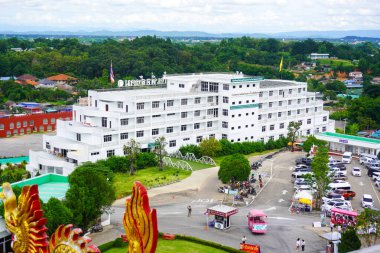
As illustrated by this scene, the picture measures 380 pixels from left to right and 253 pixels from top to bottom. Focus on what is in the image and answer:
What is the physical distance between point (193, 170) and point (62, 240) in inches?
1414

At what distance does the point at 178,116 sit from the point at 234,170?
1600cm

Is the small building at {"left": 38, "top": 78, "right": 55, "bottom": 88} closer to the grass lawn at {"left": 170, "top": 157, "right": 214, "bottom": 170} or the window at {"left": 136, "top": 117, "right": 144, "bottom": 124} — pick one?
the window at {"left": 136, "top": 117, "right": 144, "bottom": 124}

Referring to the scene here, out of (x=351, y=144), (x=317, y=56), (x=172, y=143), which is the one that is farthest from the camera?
(x=317, y=56)

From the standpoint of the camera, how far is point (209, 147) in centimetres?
5616

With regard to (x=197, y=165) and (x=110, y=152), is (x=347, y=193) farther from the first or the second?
(x=110, y=152)

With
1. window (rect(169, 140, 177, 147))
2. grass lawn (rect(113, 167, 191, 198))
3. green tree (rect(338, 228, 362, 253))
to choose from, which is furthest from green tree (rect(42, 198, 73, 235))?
window (rect(169, 140, 177, 147))

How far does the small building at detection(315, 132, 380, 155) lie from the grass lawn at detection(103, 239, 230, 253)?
32.6m

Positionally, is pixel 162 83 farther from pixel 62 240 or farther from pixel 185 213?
pixel 62 240

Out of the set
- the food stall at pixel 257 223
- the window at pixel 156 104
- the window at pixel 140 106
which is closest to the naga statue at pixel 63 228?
the food stall at pixel 257 223

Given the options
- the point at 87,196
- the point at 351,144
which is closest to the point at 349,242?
the point at 87,196

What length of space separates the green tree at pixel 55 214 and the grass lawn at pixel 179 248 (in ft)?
10.9

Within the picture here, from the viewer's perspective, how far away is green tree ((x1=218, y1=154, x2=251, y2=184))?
4400 centimetres

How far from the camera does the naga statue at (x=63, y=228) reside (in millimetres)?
15836

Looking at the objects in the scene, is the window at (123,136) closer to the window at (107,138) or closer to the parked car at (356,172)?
the window at (107,138)
